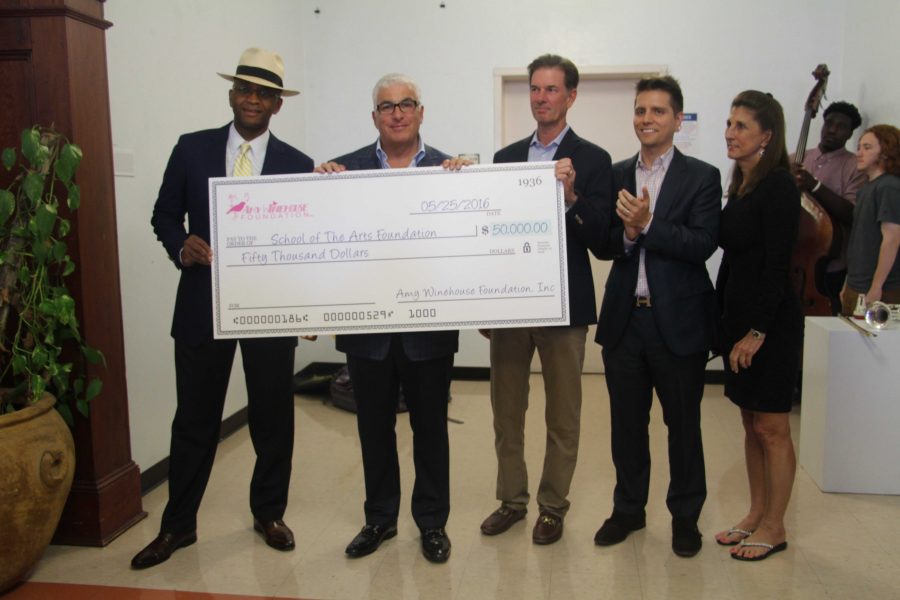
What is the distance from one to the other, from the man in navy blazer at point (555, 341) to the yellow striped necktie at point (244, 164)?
899 millimetres

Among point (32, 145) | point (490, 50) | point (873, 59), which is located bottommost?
point (32, 145)

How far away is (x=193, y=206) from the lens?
9.27 feet

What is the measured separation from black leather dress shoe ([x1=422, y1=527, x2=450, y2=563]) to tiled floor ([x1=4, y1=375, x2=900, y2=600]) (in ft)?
0.11

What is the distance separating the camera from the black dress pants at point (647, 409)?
2.76 meters

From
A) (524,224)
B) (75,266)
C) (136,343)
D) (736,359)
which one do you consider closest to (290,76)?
(136,343)

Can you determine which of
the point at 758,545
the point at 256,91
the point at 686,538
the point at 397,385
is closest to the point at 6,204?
the point at 256,91

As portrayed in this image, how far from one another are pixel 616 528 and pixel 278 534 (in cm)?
124

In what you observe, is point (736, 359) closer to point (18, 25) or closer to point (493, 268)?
point (493, 268)

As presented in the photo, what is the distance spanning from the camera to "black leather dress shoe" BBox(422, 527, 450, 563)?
A: 111 inches

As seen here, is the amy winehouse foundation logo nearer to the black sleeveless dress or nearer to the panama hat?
the panama hat

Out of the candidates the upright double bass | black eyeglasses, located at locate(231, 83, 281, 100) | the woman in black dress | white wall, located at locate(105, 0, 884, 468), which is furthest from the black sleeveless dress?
white wall, located at locate(105, 0, 884, 468)

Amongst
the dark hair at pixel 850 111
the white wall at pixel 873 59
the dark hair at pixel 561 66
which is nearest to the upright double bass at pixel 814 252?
the dark hair at pixel 850 111

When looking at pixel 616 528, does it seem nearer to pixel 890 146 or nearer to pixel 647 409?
pixel 647 409

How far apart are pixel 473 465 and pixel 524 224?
1640 millimetres
